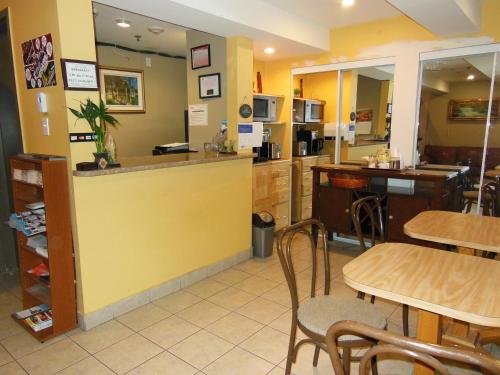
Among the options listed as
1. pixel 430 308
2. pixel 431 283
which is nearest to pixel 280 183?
pixel 431 283

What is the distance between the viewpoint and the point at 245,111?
3.57m

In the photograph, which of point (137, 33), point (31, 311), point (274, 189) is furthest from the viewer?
point (274, 189)

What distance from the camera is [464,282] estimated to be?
141 cm

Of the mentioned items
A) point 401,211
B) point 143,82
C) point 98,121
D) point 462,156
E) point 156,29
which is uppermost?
point 156,29

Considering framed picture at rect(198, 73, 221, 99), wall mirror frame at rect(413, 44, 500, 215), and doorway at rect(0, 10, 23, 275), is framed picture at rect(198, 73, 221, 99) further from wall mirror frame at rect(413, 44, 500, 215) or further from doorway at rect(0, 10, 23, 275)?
wall mirror frame at rect(413, 44, 500, 215)

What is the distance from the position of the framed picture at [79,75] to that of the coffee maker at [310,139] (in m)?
3.15

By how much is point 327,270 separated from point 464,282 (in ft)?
2.50

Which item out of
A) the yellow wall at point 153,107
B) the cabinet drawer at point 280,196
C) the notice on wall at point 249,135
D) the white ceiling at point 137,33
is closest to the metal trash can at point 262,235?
the cabinet drawer at point 280,196

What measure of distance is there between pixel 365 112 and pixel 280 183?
1481mm

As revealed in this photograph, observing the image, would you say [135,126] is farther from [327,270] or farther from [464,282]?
[464,282]

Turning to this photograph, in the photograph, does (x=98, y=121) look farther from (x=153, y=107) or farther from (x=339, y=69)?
(x=153, y=107)

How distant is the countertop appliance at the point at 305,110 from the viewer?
15.6 ft

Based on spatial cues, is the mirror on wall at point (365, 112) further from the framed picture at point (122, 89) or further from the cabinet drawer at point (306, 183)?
the framed picture at point (122, 89)

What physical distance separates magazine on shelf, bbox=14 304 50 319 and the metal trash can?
197 cm
